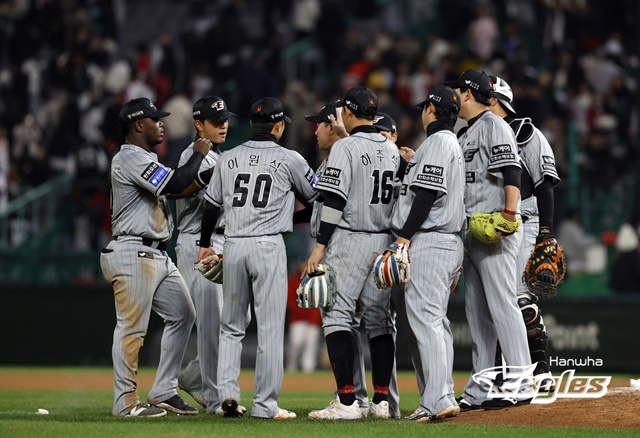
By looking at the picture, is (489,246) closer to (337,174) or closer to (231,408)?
(337,174)

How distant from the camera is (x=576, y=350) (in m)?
14.3

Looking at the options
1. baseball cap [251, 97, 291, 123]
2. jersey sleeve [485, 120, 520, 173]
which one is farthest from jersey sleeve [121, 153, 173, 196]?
jersey sleeve [485, 120, 520, 173]

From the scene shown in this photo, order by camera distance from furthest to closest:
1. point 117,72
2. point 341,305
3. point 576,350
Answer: point 117,72 < point 576,350 < point 341,305

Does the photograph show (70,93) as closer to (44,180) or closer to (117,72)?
(117,72)

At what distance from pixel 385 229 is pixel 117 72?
12589 mm

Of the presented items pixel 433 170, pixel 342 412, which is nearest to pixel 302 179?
pixel 433 170

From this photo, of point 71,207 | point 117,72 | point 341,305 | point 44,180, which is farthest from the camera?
point 117,72

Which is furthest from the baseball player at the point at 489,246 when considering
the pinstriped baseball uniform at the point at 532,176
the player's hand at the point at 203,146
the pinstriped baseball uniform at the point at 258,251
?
the player's hand at the point at 203,146

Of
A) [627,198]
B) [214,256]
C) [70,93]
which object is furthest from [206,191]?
[70,93]

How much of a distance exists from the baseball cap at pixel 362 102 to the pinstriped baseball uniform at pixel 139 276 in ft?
4.62

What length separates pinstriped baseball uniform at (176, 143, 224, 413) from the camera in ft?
27.0

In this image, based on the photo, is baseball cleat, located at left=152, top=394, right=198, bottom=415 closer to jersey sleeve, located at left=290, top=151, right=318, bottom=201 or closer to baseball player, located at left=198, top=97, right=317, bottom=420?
baseball player, located at left=198, top=97, right=317, bottom=420

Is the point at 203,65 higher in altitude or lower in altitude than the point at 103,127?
higher
